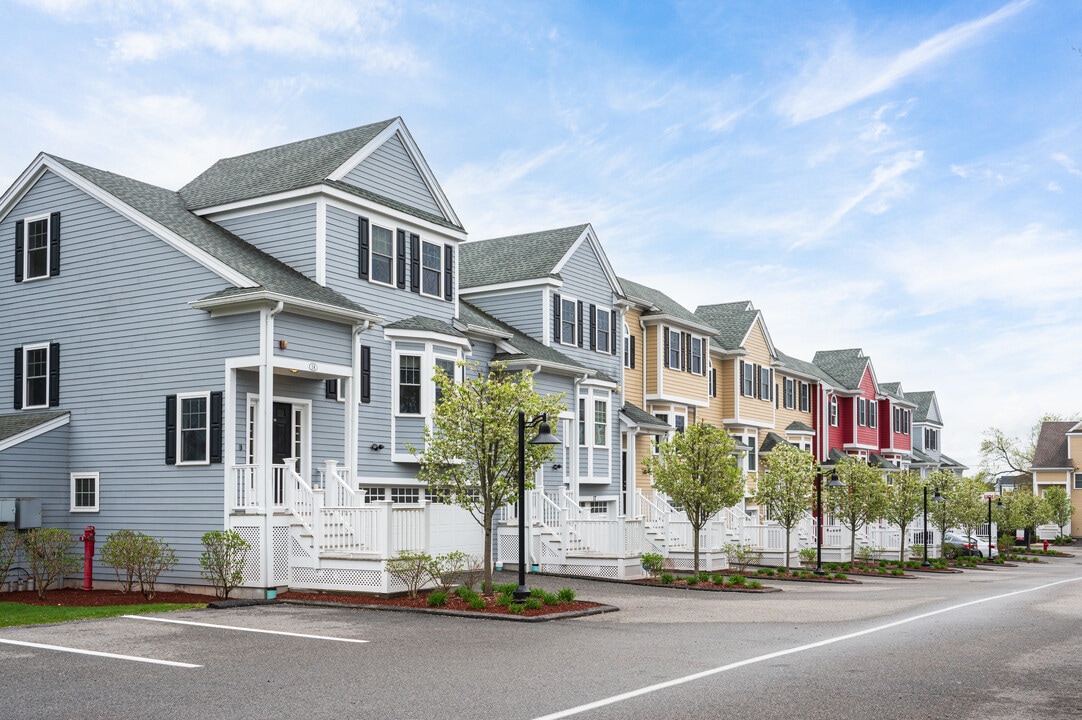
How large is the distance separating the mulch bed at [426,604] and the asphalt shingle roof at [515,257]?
590 inches

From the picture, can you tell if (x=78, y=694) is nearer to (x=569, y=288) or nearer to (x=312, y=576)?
(x=312, y=576)

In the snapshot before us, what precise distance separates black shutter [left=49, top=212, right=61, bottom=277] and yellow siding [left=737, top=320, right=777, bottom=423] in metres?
30.0

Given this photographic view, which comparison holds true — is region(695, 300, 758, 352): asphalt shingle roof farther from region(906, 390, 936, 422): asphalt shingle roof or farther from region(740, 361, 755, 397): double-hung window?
region(906, 390, 936, 422): asphalt shingle roof

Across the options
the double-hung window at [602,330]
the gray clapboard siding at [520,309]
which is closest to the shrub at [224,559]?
the gray clapboard siding at [520,309]

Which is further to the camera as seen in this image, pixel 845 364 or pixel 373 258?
pixel 845 364

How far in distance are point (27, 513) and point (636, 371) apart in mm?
22603

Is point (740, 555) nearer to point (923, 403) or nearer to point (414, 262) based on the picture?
point (414, 262)

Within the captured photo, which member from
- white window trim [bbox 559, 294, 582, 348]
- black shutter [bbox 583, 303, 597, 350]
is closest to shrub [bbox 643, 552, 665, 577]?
white window trim [bbox 559, 294, 582, 348]

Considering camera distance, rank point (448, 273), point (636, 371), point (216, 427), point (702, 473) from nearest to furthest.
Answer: point (216, 427) < point (702, 473) < point (448, 273) < point (636, 371)

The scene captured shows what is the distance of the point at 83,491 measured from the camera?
78.0 ft

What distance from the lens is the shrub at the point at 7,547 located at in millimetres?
21938

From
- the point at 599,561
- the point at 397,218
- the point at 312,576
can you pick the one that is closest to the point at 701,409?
the point at 599,561

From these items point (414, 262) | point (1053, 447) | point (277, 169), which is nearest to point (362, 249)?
point (414, 262)

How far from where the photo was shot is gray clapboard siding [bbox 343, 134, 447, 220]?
2605 cm
